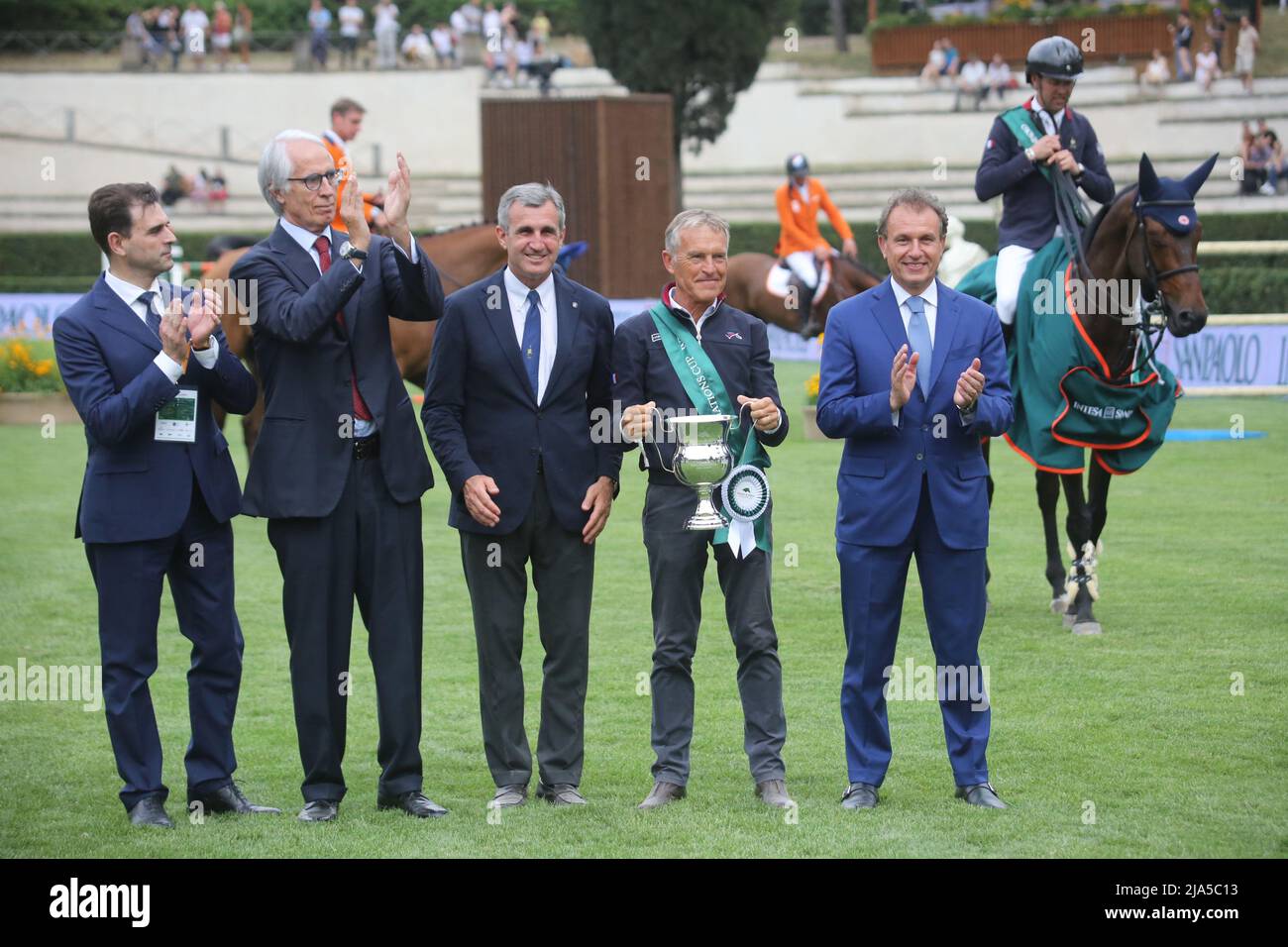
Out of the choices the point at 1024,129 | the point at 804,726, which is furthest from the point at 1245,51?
the point at 804,726

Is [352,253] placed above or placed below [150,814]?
above

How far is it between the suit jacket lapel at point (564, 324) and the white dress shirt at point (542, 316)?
2 centimetres

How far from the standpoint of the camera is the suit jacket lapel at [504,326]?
542cm

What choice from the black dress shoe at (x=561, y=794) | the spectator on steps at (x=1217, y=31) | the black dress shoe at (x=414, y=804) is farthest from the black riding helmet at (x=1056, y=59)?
the spectator on steps at (x=1217, y=31)

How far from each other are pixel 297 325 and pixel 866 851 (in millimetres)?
2241

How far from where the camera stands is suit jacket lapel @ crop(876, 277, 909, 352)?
5363 millimetres

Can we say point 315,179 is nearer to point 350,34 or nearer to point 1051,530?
point 1051,530

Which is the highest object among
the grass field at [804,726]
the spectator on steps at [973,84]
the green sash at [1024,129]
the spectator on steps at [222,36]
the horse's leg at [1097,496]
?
the spectator on steps at [222,36]

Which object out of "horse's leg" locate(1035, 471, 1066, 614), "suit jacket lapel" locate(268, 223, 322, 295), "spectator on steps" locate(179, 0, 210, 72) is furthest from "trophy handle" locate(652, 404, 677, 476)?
"spectator on steps" locate(179, 0, 210, 72)

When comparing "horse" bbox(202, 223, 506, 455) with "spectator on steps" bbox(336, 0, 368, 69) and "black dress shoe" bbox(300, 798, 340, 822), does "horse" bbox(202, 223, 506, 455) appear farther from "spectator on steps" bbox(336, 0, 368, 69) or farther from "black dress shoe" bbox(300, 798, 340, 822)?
"spectator on steps" bbox(336, 0, 368, 69)

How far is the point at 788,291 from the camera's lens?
16391mm

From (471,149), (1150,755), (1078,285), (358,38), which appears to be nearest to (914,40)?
(471,149)

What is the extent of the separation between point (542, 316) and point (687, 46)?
23656 mm

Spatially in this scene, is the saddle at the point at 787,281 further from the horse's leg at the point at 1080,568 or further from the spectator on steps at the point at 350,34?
the spectator on steps at the point at 350,34
